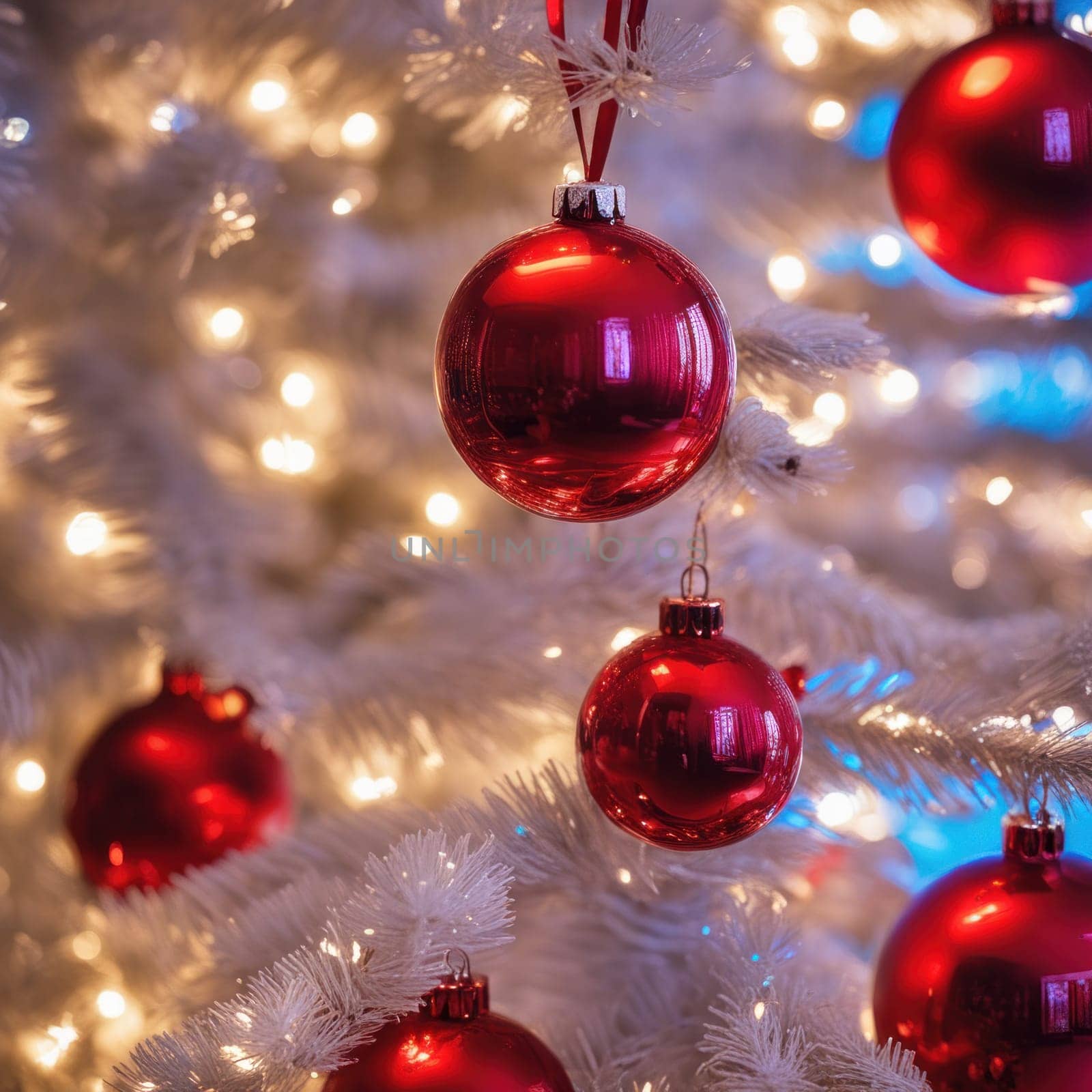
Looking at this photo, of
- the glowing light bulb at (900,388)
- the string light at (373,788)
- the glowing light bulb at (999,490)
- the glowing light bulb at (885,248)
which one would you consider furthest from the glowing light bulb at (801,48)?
the string light at (373,788)

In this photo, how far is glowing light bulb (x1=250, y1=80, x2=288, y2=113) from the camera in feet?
2.54

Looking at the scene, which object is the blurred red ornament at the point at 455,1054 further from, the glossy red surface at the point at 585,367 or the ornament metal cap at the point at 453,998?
the glossy red surface at the point at 585,367

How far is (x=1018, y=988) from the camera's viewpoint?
1.78 ft

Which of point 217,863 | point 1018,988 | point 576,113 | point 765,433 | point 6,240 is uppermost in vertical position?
point 6,240

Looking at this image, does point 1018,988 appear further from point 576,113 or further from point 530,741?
point 576,113

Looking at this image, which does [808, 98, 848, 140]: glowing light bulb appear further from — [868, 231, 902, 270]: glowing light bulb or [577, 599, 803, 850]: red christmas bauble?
[577, 599, 803, 850]: red christmas bauble

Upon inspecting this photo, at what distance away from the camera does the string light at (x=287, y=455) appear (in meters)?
0.88

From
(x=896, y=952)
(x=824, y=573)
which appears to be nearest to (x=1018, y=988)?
(x=896, y=952)

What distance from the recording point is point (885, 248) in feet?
2.65

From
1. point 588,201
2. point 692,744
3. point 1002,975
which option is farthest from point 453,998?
point 588,201

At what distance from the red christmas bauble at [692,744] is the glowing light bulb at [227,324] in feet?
1.57

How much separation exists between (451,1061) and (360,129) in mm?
667

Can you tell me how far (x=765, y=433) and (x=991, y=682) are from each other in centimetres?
24

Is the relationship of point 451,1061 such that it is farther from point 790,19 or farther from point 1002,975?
point 790,19
